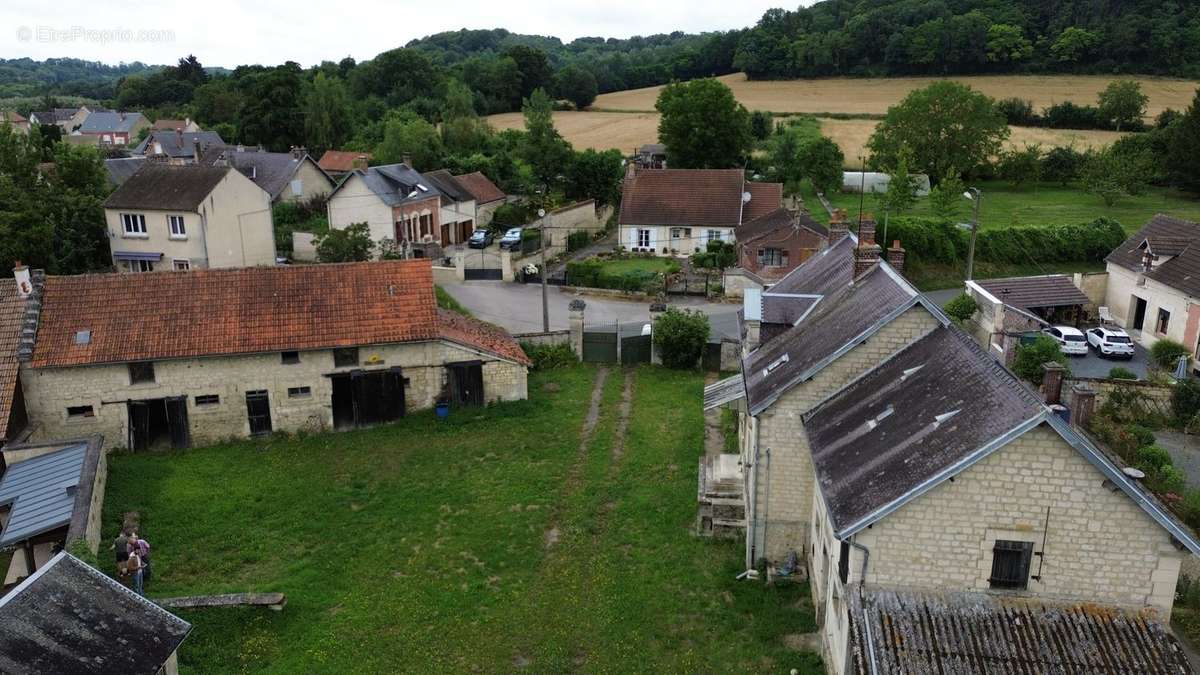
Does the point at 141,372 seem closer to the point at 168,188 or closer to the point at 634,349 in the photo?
the point at 634,349

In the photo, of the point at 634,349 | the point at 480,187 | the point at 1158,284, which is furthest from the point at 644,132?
the point at 1158,284

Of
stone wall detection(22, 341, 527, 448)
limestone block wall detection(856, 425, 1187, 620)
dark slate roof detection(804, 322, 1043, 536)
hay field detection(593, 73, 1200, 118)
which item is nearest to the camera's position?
limestone block wall detection(856, 425, 1187, 620)

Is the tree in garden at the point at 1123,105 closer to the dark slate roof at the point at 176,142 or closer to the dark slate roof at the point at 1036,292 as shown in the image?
the dark slate roof at the point at 1036,292

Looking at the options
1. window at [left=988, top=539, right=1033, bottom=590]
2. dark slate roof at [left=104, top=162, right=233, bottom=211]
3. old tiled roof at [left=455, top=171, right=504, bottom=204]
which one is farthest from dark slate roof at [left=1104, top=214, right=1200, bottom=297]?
dark slate roof at [left=104, top=162, right=233, bottom=211]

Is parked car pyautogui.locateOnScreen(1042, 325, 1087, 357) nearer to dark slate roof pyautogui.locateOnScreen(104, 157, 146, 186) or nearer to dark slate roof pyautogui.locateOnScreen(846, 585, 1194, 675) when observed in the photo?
dark slate roof pyautogui.locateOnScreen(846, 585, 1194, 675)

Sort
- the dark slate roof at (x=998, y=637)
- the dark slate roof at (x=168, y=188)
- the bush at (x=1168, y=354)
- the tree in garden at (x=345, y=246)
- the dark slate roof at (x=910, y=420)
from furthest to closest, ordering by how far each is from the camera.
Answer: the tree in garden at (x=345, y=246) < the dark slate roof at (x=168, y=188) < the bush at (x=1168, y=354) < the dark slate roof at (x=910, y=420) < the dark slate roof at (x=998, y=637)

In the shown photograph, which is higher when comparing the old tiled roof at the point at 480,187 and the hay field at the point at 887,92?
the hay field at the point at 887,92

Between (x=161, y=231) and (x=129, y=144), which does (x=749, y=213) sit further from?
(x=129, y=144)

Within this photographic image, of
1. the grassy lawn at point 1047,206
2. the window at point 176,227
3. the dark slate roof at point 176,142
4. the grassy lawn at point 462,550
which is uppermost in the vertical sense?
the dark slate roof at point 176,142

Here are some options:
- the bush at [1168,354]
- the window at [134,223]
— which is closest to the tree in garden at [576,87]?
the window at [134,223]
